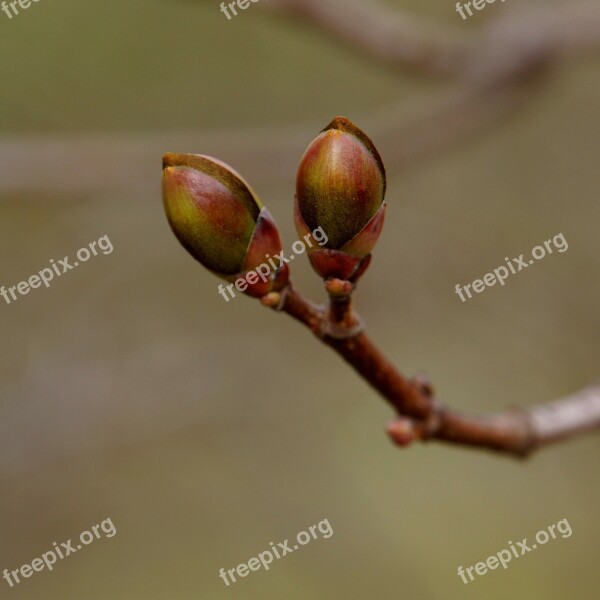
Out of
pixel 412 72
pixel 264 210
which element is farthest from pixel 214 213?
pixel 412 72

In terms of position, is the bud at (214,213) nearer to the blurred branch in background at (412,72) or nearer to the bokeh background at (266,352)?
the blurred branch in background at (412,72)

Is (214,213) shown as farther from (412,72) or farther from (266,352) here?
(266,352)

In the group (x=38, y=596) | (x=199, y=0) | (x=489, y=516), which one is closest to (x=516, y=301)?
(x=489, y=516)

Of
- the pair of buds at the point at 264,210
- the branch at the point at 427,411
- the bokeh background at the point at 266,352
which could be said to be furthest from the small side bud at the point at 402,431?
the bokeh background at the point at 266,352

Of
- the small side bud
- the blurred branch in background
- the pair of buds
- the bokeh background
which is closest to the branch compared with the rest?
the small side bud

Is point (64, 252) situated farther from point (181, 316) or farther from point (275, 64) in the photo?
point (275, 64)

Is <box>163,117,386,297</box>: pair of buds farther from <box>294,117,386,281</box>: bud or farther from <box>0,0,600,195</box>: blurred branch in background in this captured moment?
<box>0,0,600,195</box>: blurred branch in background
